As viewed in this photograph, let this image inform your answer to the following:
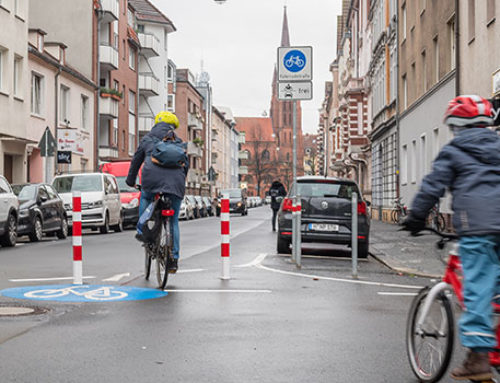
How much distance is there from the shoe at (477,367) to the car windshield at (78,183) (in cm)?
2146

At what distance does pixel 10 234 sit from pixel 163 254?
8.91m

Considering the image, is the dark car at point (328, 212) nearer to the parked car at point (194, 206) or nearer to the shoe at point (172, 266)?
the shoe at point (172, 266)

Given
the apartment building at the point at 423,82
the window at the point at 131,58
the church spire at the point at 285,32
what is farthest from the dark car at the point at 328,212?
the church spire at the point at 285,32

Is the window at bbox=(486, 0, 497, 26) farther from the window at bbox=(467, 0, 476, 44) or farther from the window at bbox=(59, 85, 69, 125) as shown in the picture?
the window at bbox=(59, 85, 69, 125)

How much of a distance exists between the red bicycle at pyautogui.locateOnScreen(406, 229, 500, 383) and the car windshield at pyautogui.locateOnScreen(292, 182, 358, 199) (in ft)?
33.4

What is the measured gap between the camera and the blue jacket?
13.9ft

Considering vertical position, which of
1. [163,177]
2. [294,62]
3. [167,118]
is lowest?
[163,177]

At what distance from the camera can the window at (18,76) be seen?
32344 mm

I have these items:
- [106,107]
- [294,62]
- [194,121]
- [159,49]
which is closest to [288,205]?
[294,62]

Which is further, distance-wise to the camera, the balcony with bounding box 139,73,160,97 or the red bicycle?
the balcony with bounding box 139,73,160,97

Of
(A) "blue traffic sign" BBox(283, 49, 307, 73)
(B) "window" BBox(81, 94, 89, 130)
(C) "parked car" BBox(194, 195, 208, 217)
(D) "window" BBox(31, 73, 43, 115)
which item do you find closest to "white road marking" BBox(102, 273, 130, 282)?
(A) "blue traffic sign" BBox(283, 49, 307, 73)

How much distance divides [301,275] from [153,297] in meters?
3.36

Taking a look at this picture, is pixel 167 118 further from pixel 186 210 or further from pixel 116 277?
pixel 186 210

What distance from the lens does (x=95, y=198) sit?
24.3 m
